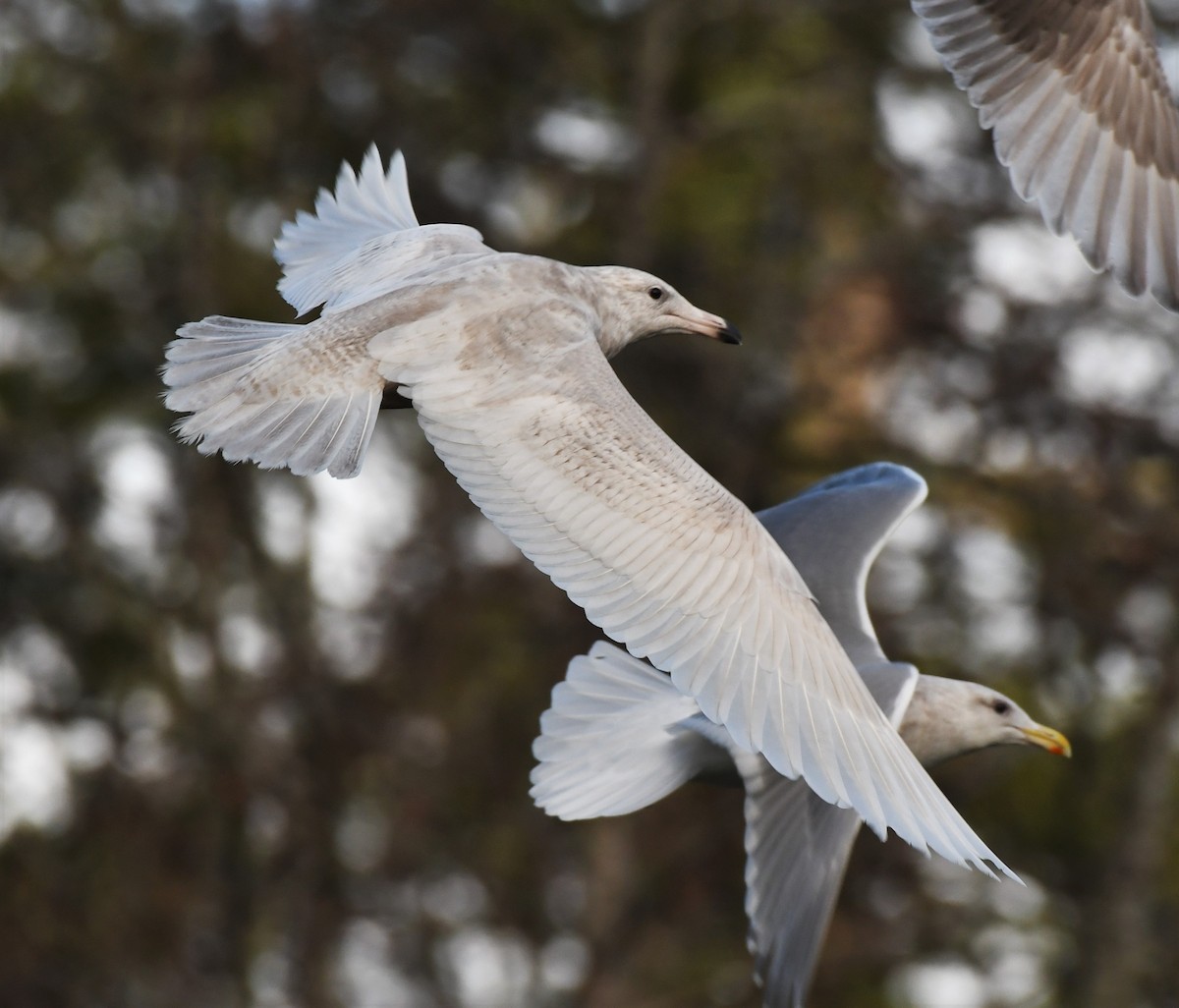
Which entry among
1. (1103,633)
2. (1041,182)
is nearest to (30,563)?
(1103,633)

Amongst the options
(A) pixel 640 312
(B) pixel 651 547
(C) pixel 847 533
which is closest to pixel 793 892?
(B) pixel 651 547

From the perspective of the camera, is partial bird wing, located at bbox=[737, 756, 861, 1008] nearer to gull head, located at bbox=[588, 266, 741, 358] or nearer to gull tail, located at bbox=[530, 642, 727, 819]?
gull tail, located at bbox=[530, 642, 727, 819]

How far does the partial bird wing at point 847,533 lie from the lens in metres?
5.64

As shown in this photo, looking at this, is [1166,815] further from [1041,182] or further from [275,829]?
[1041,182]

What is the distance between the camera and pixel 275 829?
12.2m

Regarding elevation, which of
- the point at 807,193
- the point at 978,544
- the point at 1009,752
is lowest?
the point at 1009,752

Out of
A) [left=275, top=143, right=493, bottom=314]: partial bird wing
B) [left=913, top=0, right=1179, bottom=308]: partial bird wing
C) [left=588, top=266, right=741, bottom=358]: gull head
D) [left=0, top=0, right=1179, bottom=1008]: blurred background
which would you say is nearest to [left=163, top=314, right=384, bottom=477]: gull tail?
[left=275, top=143, right=493, bottom=314]: partial bird wing

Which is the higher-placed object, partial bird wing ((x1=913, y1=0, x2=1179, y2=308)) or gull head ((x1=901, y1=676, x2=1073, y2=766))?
partial bird wing ((x1=913, y1=0, x2=1179, y2=308))

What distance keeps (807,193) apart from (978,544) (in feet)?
7.09

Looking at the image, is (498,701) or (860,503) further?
(498,701)

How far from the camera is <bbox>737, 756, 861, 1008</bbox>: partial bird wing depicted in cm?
508

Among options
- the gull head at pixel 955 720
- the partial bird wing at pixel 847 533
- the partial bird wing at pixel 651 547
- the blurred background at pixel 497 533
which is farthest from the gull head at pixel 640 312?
the blurred background at pixel 497 533

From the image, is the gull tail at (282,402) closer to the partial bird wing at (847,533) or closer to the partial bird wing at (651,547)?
the partial bird wing at (651,547)

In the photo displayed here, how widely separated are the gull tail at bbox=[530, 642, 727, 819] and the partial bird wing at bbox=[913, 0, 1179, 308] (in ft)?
5.37
